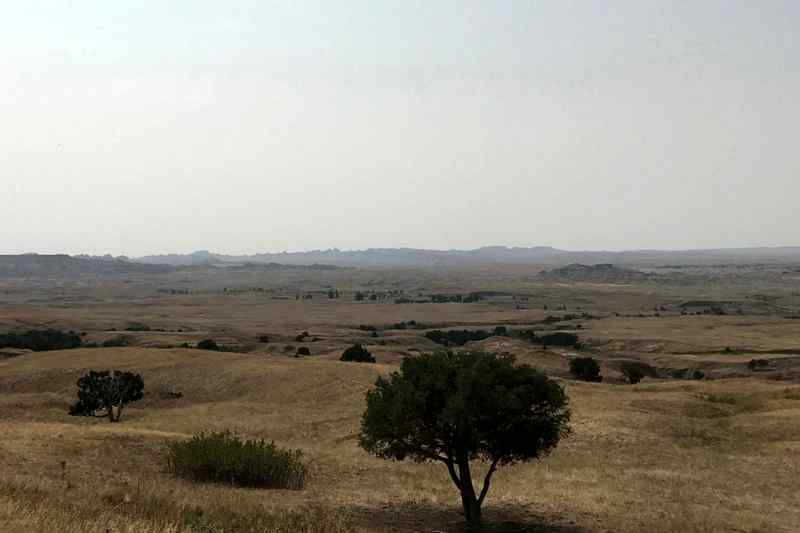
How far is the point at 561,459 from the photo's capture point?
113ft

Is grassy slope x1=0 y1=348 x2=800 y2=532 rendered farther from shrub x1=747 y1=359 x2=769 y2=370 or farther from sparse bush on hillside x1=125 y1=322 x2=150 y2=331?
sparse bush on hillside x1=125 y1=322 x2=150 y2=331

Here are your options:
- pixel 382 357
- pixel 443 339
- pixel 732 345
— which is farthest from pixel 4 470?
pixel 732 345

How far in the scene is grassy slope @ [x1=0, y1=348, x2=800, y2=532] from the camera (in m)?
20.9

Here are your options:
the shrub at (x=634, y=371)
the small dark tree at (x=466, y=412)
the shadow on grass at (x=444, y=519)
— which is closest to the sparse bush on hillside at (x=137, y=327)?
the shrub at (x=634, y=371)

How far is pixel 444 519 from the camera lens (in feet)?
79.0

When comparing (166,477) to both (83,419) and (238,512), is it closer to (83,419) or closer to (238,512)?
(238,512)

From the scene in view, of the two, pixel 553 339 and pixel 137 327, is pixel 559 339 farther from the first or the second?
pixel 137 327

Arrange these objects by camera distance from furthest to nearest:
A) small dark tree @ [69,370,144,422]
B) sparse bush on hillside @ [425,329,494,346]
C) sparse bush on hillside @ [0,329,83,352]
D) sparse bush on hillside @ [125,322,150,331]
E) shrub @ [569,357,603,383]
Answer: sparse bush on hillside @ [125,322,150,331] < sparse bush on hillside @ [425,329,494,346] < sparse bush on hillside @ [0,329,83,352] < shrub @ [569,357,603,383] < small dark tree @ [69,370,144,422]

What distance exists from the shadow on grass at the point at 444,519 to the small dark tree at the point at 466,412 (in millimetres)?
804

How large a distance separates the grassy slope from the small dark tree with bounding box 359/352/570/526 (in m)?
2.59

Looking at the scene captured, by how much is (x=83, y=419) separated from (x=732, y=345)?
10802cm

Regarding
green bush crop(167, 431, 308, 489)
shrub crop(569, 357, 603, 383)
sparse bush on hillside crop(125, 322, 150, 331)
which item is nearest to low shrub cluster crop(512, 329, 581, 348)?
shrub crop(569, 357, 603, 383)

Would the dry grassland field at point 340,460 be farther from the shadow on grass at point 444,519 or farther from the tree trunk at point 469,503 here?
the tree trunk at point 469,503

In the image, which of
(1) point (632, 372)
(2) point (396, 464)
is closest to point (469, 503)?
(2) point (396, 464)
